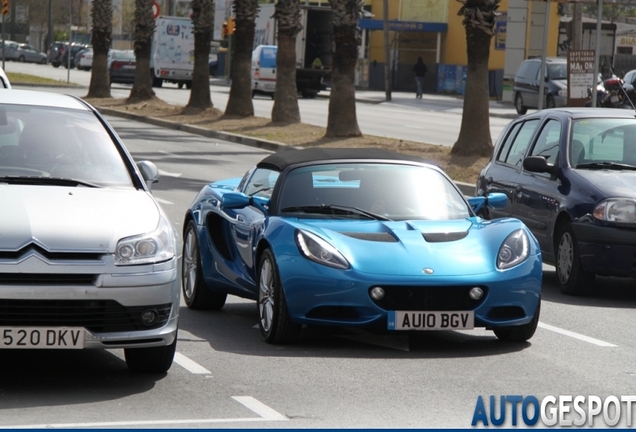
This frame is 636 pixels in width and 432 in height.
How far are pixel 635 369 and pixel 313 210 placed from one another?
7.47 feet

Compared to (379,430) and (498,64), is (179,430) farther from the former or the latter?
(498,64)

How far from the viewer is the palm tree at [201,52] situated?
3672 centimetres

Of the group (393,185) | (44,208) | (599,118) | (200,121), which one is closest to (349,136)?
(200,121)

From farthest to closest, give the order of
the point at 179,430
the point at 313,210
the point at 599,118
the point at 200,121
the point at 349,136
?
the point at 200,121
the point at 349,136
the point at 599,118
the point at 313,210
the point at 179,430

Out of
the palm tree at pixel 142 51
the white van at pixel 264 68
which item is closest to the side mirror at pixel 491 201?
the palm tree at pixel 142 51

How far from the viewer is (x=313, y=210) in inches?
336

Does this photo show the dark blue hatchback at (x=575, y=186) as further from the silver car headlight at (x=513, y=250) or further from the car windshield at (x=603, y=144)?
the silver car headlight at (x=513, y=250)

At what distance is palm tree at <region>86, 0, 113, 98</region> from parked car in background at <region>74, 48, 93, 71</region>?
3538cm

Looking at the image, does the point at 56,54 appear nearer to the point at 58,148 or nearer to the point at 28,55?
the point at 28,55

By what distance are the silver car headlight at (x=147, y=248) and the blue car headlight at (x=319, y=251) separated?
1.18 meters

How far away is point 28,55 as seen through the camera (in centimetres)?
9694

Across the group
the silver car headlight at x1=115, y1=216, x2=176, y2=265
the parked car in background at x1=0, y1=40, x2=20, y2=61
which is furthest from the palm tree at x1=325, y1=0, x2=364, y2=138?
the parked car in background at x1=0, y1=40, x2=20, y2=61

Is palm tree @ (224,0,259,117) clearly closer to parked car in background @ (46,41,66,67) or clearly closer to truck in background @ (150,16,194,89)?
truck in background @ (150,16,194,89)

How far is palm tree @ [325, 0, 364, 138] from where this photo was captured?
27109 millimetres
